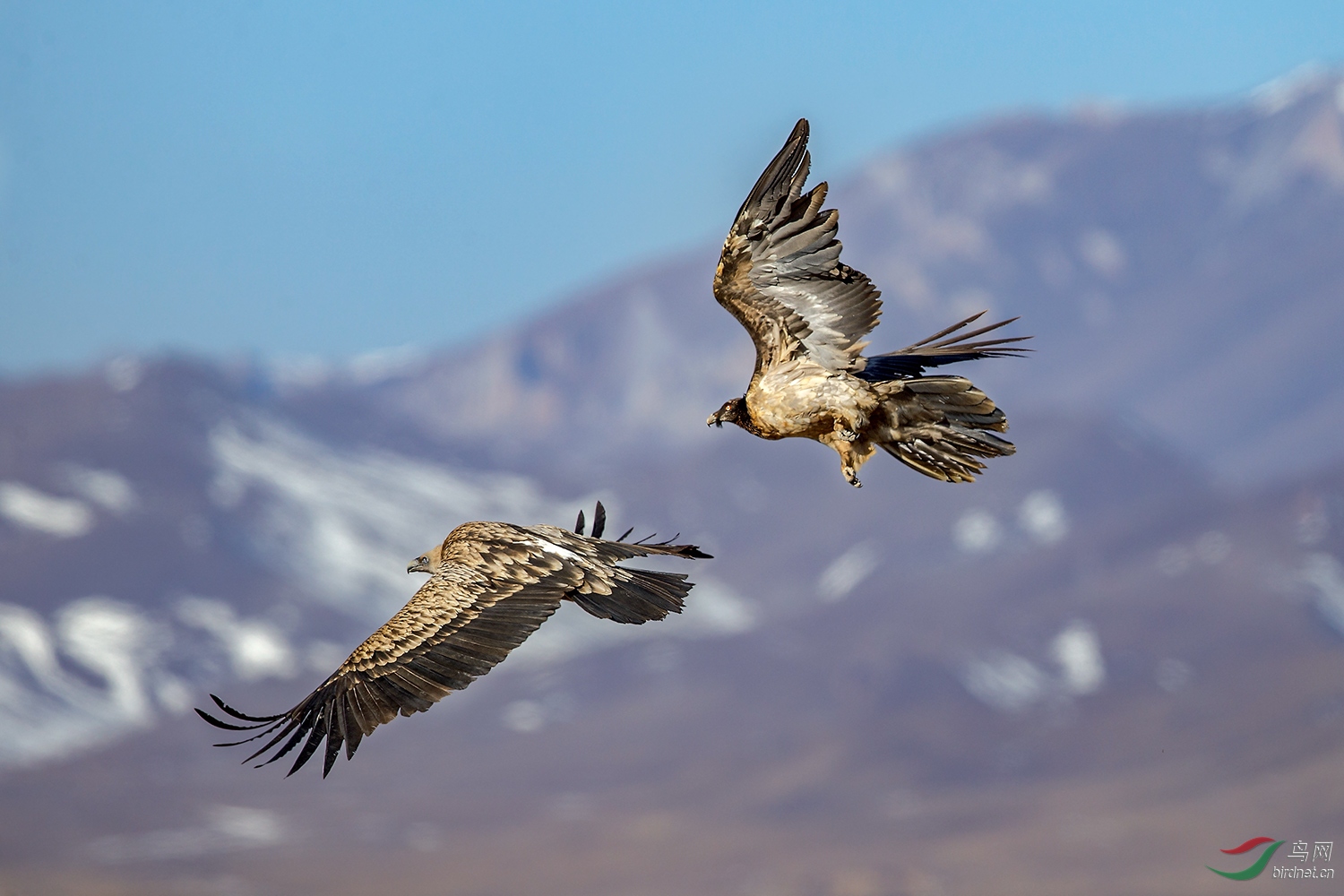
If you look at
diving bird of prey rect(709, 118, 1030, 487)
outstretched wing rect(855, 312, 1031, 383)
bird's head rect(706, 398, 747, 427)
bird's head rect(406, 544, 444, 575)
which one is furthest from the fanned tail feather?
bird's head rect(406, 544, 444, 575)

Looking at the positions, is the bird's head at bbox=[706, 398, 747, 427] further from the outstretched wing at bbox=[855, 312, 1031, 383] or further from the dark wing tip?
the dark wing tip

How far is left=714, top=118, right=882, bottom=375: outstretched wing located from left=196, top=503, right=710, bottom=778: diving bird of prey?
2380 mm

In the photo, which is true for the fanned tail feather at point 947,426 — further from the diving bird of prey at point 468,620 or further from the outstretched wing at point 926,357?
the diving bird of prey at point 468,620

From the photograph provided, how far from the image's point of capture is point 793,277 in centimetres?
1900

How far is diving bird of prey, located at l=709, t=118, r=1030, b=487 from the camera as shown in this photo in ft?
61.1

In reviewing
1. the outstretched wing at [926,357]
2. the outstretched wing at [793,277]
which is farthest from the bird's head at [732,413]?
the outstretched wing at [926,357]

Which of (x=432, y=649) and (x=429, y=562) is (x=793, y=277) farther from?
(x=429, y=562)

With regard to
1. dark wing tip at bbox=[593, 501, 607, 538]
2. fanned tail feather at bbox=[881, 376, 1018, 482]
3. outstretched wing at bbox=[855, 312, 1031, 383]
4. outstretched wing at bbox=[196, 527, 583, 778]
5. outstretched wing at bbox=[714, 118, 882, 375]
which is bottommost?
outstretched wing at bbox=[196, 527, 583, 778]

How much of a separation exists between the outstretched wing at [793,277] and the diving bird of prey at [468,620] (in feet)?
7.81

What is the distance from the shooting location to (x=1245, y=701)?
197375mm

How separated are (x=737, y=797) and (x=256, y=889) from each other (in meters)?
46.3

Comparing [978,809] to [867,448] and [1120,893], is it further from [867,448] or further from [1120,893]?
[867,448]

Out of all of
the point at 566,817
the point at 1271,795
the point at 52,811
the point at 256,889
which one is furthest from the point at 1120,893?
the point at 52,811

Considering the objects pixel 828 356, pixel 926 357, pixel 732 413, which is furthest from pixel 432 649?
pixel 926 357
